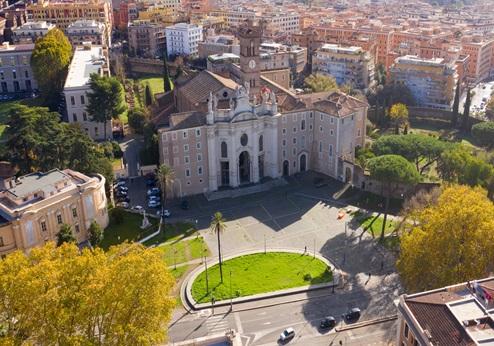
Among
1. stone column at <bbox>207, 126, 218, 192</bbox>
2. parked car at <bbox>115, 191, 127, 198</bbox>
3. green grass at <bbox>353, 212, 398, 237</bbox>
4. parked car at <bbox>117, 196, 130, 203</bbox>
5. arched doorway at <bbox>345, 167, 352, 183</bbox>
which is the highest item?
stone column at <bbox>207, 126, 218, 192</bbox>

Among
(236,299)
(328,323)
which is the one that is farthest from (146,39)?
(328,323)

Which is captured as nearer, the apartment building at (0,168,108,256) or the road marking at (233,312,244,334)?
the road marking at (233,312,244,334)

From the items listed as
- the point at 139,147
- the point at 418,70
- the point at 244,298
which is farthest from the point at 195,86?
the point at 418,70

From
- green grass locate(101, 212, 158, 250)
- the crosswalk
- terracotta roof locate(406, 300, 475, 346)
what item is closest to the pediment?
green grass locate(101, 212, 158, 250)

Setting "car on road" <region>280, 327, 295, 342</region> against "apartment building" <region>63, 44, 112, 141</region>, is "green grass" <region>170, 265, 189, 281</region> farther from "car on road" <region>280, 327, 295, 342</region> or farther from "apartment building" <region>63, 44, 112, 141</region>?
"apartment building" <region>63, 44, 112, 141</region>

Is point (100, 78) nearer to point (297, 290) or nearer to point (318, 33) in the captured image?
point (297, 290)

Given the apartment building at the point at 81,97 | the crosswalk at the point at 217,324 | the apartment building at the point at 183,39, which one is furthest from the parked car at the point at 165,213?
the apartment building at the point at 183,39
